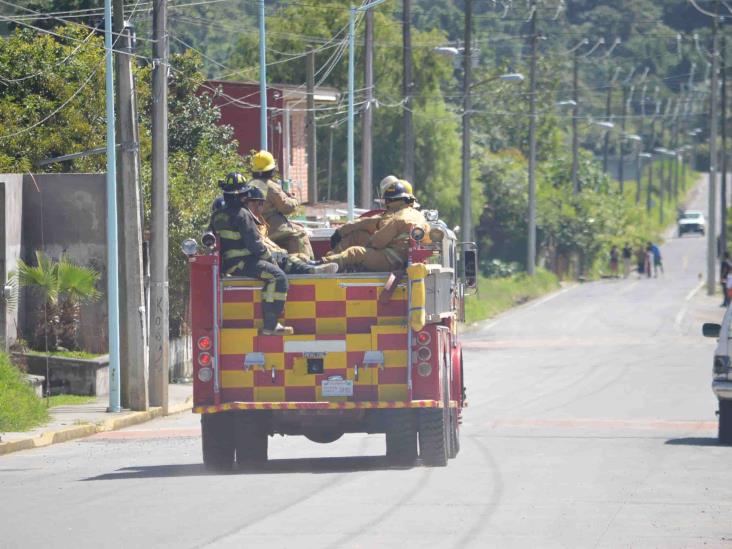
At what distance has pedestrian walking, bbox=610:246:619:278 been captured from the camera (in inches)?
3152

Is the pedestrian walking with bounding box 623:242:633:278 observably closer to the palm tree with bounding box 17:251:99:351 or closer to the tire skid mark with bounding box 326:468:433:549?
the palm tree with bounding box 17:251:99:351

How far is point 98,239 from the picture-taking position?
28156 mm

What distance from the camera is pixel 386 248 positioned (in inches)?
611

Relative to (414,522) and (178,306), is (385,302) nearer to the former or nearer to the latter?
(414,522)

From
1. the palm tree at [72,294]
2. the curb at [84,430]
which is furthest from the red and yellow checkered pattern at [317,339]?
the palm tree at [72,294]

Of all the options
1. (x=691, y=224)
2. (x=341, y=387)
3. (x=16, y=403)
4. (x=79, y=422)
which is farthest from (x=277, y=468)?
(x=691, y=224)

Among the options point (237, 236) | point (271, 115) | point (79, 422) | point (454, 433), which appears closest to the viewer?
point (237, 236)

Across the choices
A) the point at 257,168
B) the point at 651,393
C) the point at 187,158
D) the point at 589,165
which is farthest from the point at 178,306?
the point at 589,165

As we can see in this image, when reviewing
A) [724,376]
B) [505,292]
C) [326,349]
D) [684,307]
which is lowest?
[684,307]

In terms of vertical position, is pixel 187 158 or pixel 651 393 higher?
pixel 187 158

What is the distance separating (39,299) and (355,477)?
45.3 ft

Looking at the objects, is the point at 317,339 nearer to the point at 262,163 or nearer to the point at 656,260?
the point at 262,163

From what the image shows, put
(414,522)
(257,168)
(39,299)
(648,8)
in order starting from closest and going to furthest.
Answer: (414,522) < (257,168) < (39,299) < (648,8)

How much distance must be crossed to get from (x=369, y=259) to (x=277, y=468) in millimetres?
2353
